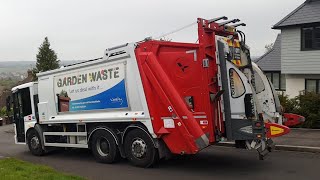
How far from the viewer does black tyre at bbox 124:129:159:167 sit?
10266 mm

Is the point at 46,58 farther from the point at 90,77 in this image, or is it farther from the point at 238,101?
the point at 238,101

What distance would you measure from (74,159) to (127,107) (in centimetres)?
305

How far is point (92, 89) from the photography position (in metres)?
11.7

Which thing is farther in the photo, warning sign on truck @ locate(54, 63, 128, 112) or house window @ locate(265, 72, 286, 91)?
house window @ locate(265, 72, 286, 91)

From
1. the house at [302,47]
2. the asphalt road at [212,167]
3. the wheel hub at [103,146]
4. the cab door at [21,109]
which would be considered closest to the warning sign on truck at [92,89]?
the wheel hub at [103,146]

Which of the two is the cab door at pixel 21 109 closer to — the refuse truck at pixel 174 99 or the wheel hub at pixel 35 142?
the wheel hub at pixel 35 142

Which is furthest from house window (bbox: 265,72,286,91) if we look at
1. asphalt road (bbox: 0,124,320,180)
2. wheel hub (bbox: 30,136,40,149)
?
wheel hub (bbox: 30,136,40,149)

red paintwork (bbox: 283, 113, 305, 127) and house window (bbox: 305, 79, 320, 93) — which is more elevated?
house window (bbox: 305, 79, 320, 93)

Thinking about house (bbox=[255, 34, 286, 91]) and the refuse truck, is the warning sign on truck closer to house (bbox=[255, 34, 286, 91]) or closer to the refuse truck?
the refuse truck

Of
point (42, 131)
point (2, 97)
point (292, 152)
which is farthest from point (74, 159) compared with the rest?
point (2, 97)

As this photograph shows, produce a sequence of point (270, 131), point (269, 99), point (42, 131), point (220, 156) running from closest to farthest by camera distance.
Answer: point (270, 131) < point (269, 99) < point (220, 156) < point (42, 131)

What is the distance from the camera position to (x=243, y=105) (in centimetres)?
955

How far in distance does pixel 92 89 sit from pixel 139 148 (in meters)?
2.24

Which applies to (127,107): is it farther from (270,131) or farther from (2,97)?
(2,97)
